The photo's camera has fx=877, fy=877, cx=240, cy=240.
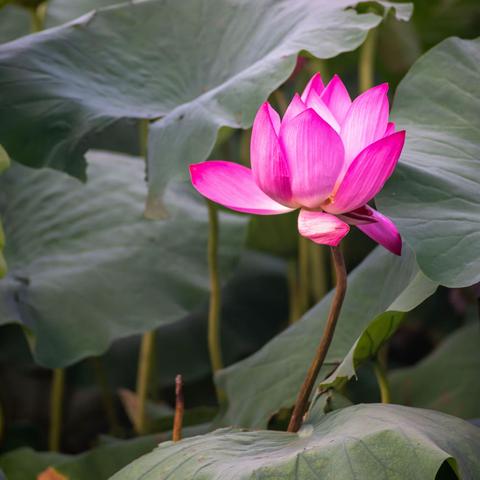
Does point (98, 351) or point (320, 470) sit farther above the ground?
point (320, 470)

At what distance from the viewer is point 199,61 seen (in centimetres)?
108

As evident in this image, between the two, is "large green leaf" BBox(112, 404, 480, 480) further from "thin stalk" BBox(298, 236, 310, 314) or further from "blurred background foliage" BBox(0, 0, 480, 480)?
"thin stalk" BBox(298, 236, 310, 314)

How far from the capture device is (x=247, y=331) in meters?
1.74

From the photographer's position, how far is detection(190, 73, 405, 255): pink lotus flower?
1.99 feet

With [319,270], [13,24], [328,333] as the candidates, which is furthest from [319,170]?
[13,24]

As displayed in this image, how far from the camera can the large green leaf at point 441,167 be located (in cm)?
72

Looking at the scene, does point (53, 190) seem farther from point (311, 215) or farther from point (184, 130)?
point (311, 215)

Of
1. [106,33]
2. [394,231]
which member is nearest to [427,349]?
[106,33]

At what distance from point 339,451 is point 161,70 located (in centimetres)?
61

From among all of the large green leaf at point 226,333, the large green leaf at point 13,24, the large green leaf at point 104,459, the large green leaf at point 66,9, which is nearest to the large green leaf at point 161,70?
the large green leaf at point 104,459

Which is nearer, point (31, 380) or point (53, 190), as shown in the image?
point (53, 190)

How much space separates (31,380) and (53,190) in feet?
2.55

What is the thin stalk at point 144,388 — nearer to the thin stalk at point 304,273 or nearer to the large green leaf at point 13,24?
the thin stalk at point 304,273

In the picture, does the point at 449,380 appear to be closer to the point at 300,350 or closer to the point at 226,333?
the point at 300,350
